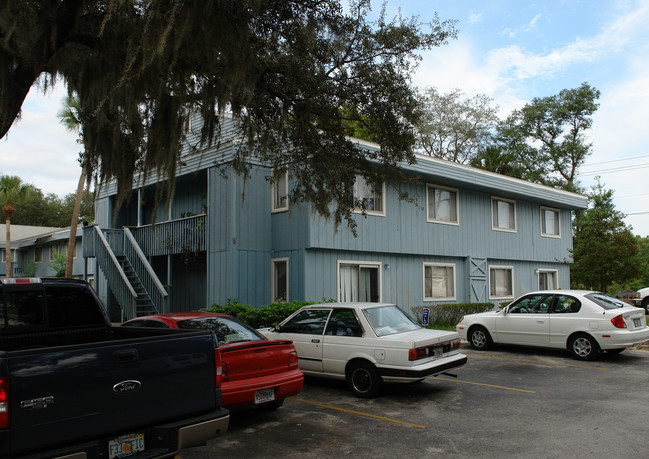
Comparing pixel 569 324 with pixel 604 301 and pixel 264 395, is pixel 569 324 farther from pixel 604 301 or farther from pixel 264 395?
pixel 264 395

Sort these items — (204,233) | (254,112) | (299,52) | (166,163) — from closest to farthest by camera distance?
(166,163)
(299,52)
(254,112)
(204,233)

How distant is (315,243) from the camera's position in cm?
1563

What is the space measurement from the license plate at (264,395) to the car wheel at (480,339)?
766 cm

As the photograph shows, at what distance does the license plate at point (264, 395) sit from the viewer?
666 cm

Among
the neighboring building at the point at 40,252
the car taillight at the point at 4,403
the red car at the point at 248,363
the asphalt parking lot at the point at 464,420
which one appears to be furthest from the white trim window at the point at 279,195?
the neighboring building at the point at 40,252

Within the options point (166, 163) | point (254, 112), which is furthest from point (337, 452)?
point (254, 112)

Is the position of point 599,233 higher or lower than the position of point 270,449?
higher

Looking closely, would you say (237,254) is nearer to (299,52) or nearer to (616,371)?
(299,52)

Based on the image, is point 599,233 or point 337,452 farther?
point 599,233

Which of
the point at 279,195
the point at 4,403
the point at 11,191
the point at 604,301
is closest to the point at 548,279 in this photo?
the point at 604,301

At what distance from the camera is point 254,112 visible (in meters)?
10.0

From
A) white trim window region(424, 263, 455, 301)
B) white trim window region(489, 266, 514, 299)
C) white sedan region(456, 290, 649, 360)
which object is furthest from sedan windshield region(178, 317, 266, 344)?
white trim window region(489, 266, 514, 299)

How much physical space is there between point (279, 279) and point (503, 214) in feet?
35.7

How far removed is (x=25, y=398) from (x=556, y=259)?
2472 cm
